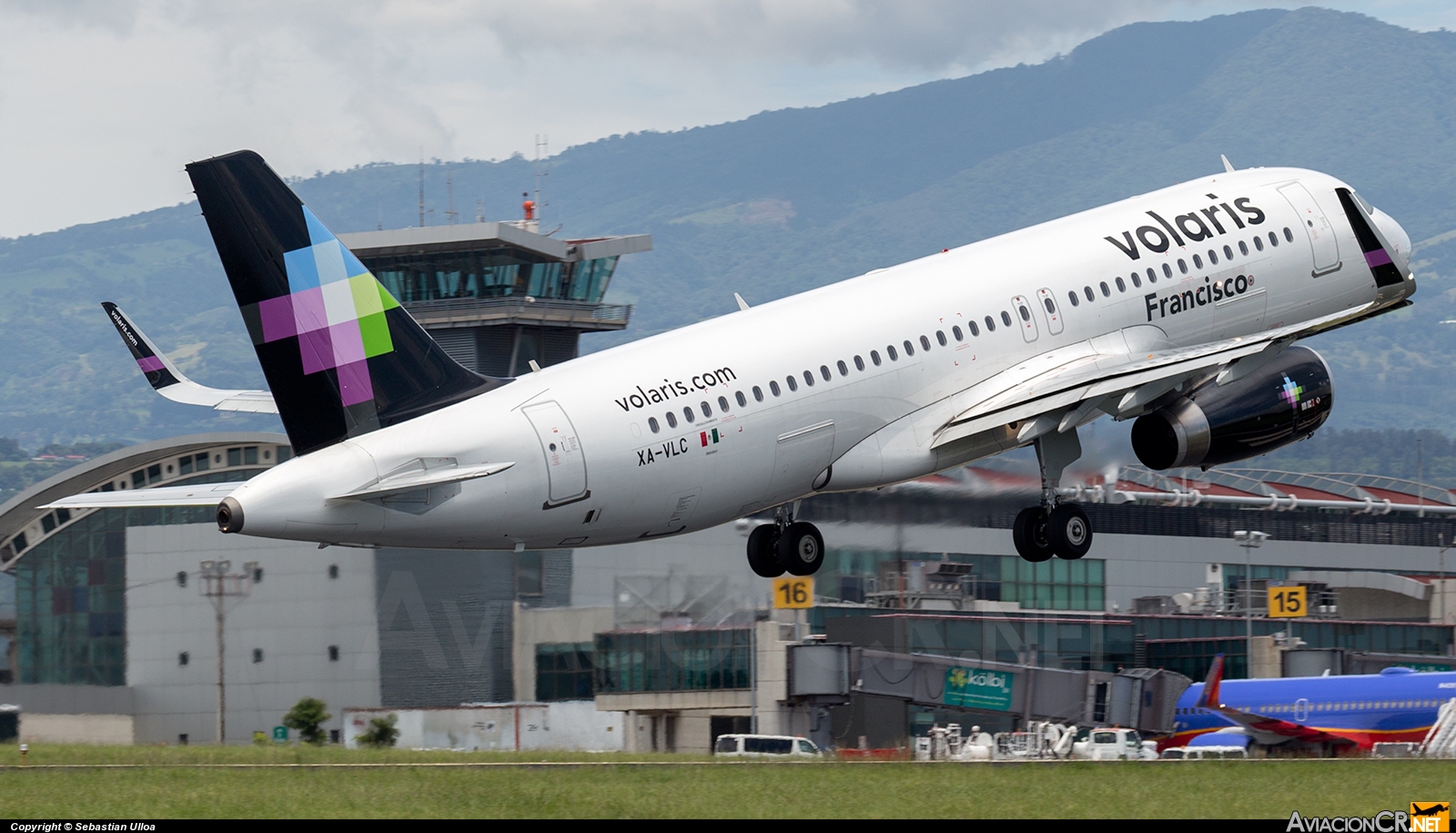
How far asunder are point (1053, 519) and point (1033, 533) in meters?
0.50

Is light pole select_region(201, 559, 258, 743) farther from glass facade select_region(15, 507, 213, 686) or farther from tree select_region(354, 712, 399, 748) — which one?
tree select_region(354, 712, 399, 748)

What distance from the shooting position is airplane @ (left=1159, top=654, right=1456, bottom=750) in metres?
57.5

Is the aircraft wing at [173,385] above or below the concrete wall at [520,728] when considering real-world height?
above

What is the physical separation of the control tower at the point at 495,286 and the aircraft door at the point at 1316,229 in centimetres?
4836

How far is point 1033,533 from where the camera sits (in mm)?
35906

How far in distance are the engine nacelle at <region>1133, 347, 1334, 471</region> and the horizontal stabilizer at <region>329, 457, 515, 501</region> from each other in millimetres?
14288

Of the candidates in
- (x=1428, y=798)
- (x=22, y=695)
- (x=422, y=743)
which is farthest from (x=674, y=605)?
(x=22, y=695)

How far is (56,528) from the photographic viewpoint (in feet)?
293

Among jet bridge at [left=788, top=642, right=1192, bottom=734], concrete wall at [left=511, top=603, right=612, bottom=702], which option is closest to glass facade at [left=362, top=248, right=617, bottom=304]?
concrete wall at [left=511, top=603, right=612, bottom=702]

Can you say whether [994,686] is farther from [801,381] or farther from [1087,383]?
[801,381]

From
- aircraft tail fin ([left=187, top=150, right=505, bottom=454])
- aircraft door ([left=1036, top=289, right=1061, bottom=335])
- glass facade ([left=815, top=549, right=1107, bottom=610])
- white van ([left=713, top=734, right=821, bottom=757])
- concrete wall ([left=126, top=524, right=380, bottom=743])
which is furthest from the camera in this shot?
concrete wall ([left=126, top=524, right=380, bottom=743])

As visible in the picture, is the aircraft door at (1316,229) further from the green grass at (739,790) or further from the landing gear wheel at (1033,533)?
the green grass at (739,790)

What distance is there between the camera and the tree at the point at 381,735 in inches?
2788

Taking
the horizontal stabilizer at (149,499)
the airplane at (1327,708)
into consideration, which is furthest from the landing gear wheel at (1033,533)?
the airplane at (1327,708)
